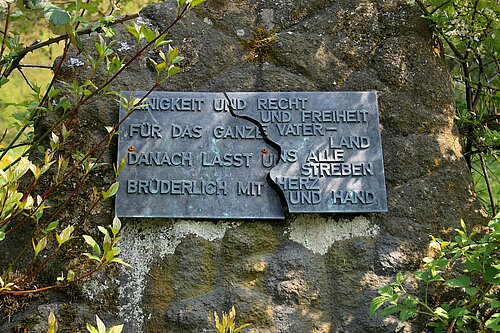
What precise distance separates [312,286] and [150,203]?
0.71 metres

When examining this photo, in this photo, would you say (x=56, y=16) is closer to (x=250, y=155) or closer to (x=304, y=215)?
(x=250, y=155)

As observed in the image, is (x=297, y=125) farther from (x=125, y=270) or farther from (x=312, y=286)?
(x=125, y=270)

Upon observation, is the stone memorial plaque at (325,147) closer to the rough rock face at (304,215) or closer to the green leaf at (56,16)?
the rough rock face at (304,215)

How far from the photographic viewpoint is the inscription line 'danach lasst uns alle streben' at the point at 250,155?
221 centimetres

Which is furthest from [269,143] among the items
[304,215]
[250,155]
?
[304,215]

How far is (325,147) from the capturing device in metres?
2.31

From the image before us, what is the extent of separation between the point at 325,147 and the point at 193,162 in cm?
55

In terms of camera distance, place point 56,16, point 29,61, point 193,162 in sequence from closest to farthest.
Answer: point 56,16, point 193,162, point 29,61

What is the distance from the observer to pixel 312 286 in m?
2.15

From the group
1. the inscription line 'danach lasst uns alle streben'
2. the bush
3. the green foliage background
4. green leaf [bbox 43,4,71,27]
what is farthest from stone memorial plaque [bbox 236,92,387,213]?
the green foliage background

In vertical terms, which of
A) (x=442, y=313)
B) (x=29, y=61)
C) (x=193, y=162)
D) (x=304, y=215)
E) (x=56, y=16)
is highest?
(x=29, y=61)

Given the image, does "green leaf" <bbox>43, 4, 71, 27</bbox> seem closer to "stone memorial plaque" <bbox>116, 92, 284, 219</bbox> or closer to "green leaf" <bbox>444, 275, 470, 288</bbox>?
"stone memorial plaque" <bbox>116, 92, 284, 219</bbox>

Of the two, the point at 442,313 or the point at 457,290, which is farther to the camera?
the point at 457,290

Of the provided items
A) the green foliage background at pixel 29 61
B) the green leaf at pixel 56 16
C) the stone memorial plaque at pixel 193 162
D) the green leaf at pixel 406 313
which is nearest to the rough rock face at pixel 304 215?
the stone memorial plaque at pixel 193 162
